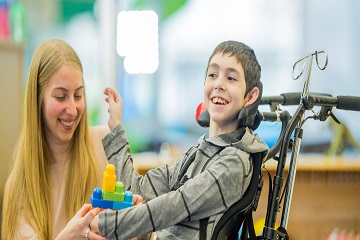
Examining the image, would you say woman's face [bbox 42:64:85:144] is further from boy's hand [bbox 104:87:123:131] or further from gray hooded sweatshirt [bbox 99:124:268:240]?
gray hooded sweatshirt [bbox 99:124:268:240]

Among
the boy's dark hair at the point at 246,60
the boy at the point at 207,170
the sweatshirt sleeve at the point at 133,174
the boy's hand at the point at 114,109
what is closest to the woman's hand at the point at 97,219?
the boy at the point at 207,170

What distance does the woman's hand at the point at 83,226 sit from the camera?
1543 millimetres

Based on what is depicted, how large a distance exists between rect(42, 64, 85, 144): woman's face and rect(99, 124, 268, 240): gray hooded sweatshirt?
0.51m

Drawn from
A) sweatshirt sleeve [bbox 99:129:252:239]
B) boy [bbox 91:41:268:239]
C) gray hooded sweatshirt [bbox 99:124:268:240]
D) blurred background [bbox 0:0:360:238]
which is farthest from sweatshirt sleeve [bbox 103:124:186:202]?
blurred background [bbox 0:0:360:238]

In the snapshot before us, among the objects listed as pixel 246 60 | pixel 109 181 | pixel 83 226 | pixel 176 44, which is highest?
pixel 176 44

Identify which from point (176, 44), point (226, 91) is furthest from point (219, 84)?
point (176, 44)

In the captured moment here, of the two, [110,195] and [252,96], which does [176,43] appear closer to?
[252,96]

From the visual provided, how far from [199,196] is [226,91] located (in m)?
0.29

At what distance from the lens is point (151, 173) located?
69.6 inches

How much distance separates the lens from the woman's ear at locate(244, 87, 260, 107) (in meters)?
1.64

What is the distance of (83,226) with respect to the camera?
5.14 feet

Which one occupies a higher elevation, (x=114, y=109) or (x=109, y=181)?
(x=114, y=109)

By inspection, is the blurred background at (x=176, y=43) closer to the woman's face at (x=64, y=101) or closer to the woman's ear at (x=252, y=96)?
the woman's face at (x=64, y=101)

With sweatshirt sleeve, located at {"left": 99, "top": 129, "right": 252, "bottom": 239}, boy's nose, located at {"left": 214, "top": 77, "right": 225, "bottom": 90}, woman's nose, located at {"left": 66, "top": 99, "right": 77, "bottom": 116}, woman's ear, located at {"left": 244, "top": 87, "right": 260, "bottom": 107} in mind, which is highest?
boy's nose, located at {"left": 214, "top": 77, "right": 225, "bottom": 90}
